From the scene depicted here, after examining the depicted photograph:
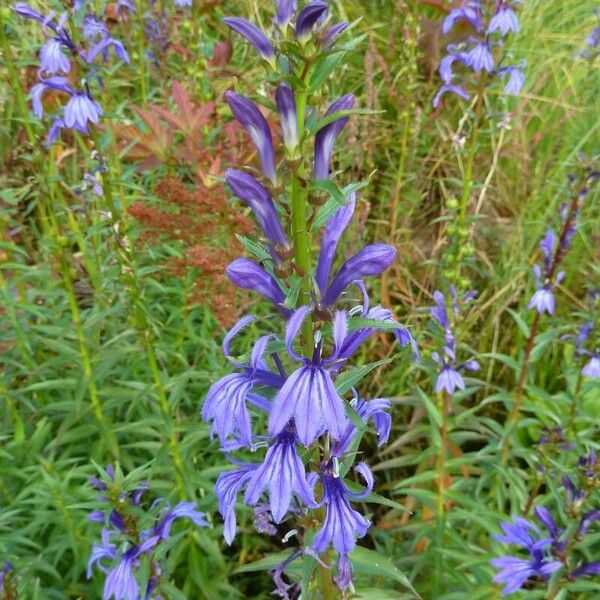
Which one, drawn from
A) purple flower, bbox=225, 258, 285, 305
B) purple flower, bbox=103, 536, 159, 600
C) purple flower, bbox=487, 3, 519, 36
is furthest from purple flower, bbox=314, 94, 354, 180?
purple flower, bbox=487, 3, 519, 36

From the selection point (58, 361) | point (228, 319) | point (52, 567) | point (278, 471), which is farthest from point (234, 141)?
point (278, 471)

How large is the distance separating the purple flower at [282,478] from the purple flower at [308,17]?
2.71 ft

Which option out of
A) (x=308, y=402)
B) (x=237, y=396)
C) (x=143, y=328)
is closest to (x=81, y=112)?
(x=143, y=328)

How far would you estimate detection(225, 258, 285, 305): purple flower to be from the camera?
4.60 feet

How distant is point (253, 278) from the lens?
1424mm

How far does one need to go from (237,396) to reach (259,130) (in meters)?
0.60

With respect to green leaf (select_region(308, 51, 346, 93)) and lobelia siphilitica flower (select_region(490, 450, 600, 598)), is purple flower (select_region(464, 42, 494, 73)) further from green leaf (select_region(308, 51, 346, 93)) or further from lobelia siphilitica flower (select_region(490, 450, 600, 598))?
green leaf (select_region(308, 51, 346, 93))

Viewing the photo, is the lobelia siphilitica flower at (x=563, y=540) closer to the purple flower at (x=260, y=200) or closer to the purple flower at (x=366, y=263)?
the purple flower at (x=366, y=263)

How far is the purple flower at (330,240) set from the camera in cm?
148

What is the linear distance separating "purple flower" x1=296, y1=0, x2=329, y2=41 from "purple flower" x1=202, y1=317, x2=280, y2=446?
61 cm

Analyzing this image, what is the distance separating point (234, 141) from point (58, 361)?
1696mm

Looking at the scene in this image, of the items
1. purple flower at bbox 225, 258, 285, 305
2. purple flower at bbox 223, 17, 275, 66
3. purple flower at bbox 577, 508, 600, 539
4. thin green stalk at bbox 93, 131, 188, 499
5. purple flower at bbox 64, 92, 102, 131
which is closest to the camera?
purple flower at bbox 223, 17, 275, 66

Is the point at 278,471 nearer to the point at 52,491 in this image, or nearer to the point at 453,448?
the point at 52,491

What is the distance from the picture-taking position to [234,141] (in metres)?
3.98
